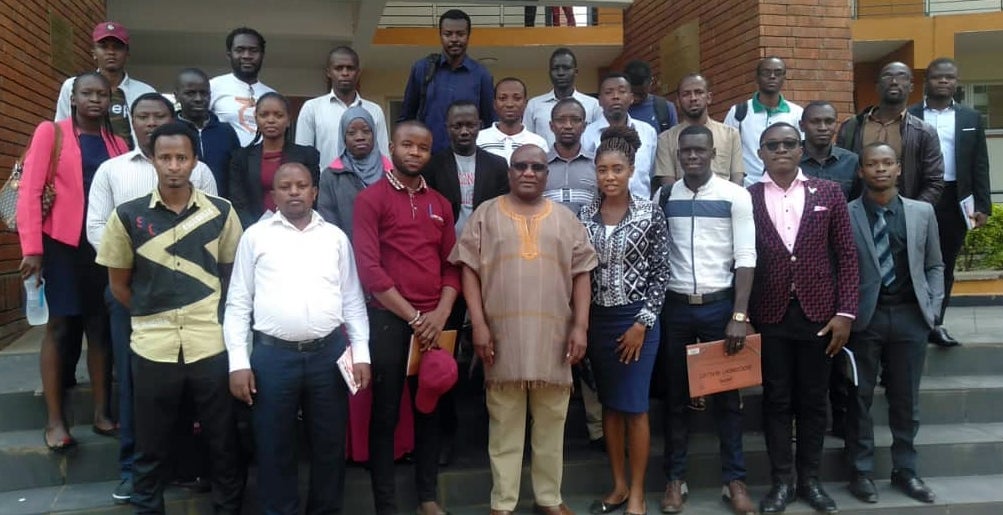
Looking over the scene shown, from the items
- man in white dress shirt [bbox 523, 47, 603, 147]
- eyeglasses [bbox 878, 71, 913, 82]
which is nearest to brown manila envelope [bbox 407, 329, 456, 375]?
man in white dress shirt [bbox 523, 47, 603, 147]

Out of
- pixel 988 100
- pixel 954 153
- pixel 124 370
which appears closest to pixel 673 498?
pixel 124 370

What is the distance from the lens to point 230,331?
353 centimetres

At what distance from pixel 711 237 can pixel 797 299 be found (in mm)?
552

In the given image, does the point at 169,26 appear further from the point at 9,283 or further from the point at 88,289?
the point at 88,289

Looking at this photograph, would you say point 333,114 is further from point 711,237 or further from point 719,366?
point 719,366

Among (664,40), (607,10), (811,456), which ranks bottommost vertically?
(811,456)

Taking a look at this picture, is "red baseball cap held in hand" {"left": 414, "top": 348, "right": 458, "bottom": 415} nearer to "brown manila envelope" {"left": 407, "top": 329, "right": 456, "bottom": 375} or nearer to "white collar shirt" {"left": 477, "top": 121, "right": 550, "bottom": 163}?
"brown manila envelope" {"left": 407, "top": 329, "right": 456, "bottom": 375}

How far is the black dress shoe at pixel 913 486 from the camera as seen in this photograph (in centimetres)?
438

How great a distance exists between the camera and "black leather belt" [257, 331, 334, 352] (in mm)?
3537

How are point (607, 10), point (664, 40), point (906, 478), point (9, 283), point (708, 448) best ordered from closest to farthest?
point (906, 478), point (708, 448), point (9, 283), point (664, 40), point (607, 10)

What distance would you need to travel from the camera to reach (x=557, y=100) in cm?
536

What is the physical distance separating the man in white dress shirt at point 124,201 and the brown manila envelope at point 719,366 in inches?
103

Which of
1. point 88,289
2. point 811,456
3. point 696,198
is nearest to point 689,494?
point 811,456

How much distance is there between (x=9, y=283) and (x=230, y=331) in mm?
3275
